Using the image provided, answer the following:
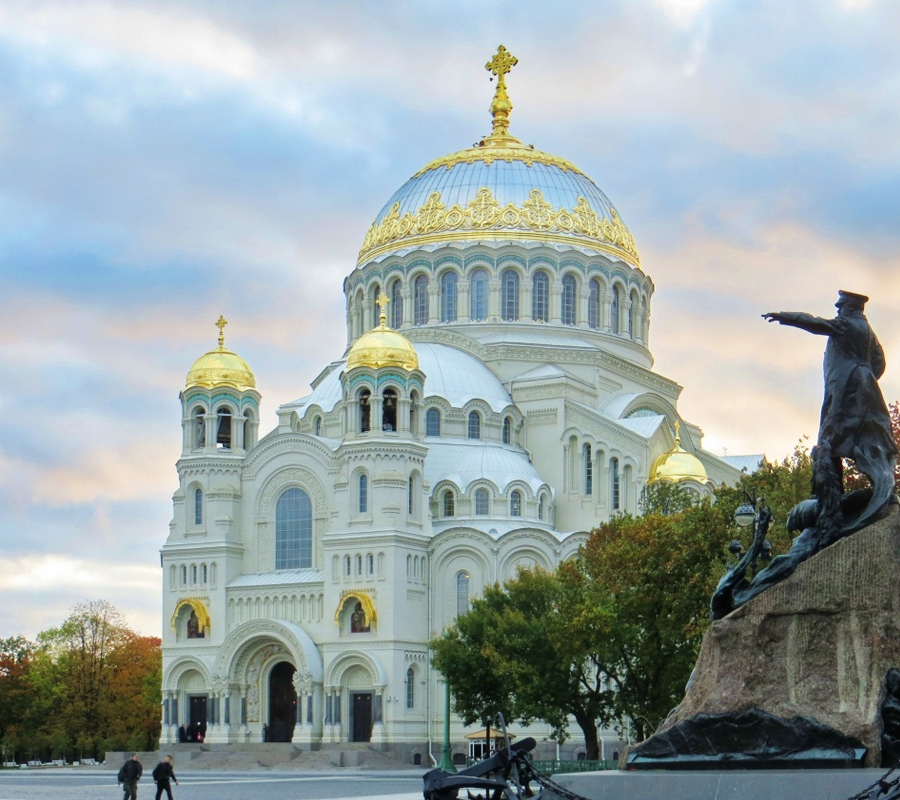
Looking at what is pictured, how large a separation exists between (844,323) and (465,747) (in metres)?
37.7

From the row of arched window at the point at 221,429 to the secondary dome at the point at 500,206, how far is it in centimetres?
1034

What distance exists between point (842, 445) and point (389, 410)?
1560 inches

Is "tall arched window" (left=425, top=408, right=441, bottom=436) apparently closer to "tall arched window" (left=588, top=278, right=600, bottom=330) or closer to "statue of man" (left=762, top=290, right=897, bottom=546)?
"tall arched window" (left=588, top=278, right=600, bottom=330)

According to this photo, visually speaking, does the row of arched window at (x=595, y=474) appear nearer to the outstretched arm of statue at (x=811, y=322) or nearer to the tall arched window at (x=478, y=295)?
the tall arched window at (x=478, y=295)

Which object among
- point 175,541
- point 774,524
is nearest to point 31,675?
point 175,541

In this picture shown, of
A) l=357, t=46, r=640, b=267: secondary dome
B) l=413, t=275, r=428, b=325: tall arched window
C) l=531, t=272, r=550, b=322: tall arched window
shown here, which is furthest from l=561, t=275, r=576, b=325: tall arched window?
l=413, t=275, r=428, b=325: tall arched window

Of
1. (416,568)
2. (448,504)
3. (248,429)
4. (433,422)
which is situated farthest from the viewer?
(433,422)

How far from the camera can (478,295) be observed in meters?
61.7

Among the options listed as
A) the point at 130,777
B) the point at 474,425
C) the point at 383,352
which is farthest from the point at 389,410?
the point at 130,777

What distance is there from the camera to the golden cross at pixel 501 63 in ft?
223

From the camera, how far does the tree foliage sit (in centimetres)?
6350

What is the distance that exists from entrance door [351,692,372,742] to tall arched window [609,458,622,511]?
1128 cm

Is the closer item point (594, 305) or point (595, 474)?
point (595, 474)

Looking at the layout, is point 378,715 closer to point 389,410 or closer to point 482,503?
point 482,503
